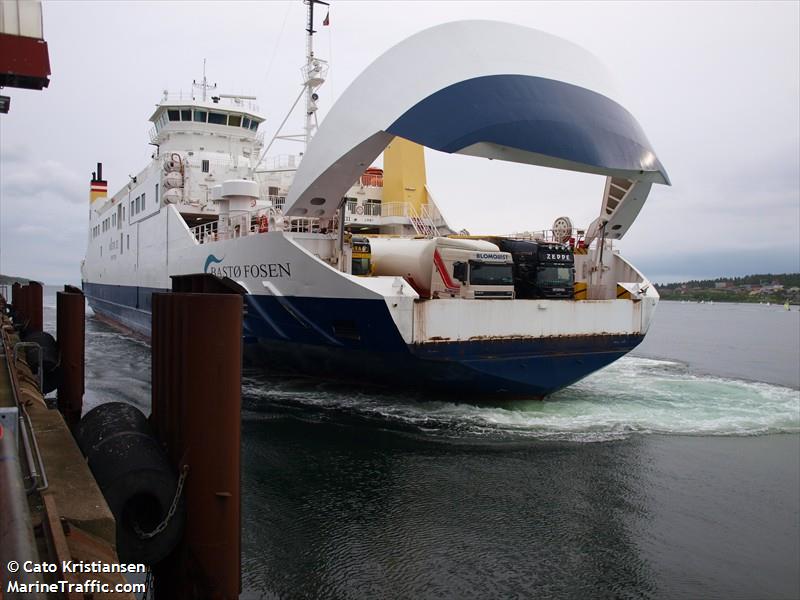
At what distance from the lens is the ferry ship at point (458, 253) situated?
36.3 ft

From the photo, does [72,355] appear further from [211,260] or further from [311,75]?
[311,75]

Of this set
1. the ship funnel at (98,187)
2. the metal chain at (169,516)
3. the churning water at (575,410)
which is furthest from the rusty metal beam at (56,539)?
the ship funnel at (98,187)

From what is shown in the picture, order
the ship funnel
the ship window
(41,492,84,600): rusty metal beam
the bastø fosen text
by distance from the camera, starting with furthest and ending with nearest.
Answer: the ship funnel < the ship window < the bastø fosen text < (41,492,84,600): rusty metal beam

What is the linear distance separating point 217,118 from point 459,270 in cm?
1702

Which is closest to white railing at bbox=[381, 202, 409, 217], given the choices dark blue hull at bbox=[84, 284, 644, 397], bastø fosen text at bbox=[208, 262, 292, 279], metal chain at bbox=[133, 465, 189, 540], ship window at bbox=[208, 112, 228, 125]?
bastø fosen text at bbox=[208, 262, 292, 279]

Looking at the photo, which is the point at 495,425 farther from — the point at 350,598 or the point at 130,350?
the point at 130,350

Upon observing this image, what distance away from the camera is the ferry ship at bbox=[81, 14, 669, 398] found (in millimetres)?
11055

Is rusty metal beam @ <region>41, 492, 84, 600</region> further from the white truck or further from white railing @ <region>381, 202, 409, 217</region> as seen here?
white railing @ <region>381, 202, 409, 217</region>

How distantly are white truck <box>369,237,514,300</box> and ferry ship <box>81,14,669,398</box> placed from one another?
30 mm

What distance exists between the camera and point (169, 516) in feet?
13.7

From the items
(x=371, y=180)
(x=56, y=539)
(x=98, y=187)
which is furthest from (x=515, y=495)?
(x=98, y=187)

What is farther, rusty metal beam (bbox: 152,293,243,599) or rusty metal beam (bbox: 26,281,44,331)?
rusty metal beam (bbox: 26,281,44,331)

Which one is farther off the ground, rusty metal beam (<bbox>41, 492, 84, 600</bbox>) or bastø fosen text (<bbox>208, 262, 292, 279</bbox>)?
bastø fosen text (<bbox>208, 262, 292, 279</bbox>)

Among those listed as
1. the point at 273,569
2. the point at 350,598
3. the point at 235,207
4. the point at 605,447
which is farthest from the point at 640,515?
the point at 235,207
